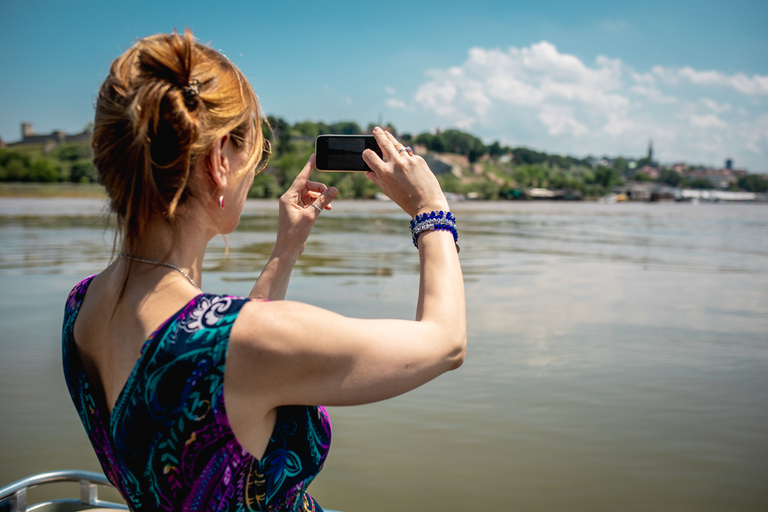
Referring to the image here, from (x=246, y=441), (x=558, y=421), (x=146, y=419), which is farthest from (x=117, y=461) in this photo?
(x=558, y=421)

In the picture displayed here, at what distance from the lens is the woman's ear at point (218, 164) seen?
3.81ft

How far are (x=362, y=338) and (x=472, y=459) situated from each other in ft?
10.8

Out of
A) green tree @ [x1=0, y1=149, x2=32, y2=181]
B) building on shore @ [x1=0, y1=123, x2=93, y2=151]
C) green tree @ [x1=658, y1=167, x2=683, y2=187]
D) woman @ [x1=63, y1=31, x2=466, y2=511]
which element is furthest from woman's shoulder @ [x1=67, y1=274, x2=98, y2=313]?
green tree @ [x1=658, y1=167, x2=683, y2=187]

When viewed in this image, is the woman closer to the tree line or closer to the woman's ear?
the woman's ear

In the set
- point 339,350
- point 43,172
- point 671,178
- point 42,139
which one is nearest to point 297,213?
point 339,350

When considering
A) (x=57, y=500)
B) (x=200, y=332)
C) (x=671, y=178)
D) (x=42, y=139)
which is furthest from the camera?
(x=671, y=178)

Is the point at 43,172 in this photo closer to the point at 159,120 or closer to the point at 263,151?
the point at 263,151

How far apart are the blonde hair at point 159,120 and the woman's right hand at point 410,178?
32 centimetres

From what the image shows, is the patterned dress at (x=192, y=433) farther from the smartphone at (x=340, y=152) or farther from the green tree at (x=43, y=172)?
the green tree at (x=43, y=172)

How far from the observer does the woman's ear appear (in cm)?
116

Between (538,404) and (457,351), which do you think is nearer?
(457,351)

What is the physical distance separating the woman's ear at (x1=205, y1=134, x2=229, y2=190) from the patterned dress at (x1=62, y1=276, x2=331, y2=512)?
244mm

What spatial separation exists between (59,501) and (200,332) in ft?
4.56

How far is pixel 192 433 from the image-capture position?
1063mm
